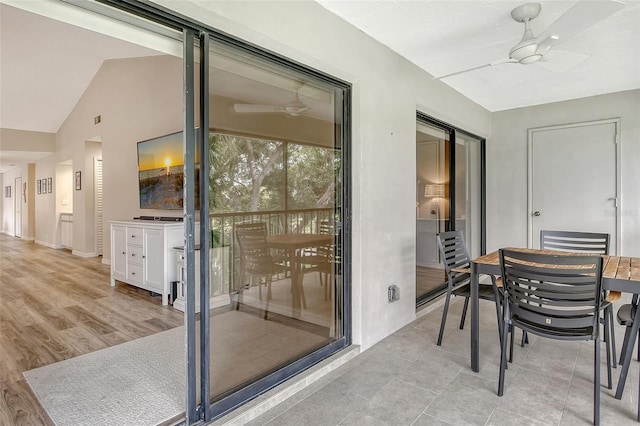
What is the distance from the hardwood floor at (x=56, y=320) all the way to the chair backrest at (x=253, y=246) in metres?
1.35

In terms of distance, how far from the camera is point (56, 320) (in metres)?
3.52

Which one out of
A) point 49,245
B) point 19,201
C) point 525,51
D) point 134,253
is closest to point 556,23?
point 525,51

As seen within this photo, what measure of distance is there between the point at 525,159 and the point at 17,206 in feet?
47.6

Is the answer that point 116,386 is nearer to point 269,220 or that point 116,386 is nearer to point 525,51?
point 269,220

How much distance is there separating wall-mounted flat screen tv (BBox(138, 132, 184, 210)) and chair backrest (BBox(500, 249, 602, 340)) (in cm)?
395

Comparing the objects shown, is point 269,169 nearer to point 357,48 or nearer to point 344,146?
point 344,146

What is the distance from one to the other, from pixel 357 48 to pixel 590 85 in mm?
3062

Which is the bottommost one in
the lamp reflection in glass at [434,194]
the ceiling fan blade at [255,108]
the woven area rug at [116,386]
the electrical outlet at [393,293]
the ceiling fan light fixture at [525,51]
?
the woven area rug at [116,386]

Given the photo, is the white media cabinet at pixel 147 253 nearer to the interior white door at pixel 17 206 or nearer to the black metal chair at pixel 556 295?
the black metal chair at pixel 556 295

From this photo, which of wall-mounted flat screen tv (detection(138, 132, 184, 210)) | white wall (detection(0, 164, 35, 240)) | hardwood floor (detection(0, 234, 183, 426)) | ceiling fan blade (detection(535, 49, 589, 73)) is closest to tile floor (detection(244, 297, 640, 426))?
hardwood floor (detection(0, 234, 183, 426))

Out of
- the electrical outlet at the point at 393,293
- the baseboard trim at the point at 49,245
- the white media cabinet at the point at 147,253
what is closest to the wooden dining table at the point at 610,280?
the electrical outlet at the point at 393,293

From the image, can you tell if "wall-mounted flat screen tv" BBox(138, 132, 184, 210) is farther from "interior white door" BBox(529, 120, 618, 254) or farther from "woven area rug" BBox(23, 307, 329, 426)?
"interior white door" BBox(529, 120, 618, 254)

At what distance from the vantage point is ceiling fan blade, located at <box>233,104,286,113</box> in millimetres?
1989

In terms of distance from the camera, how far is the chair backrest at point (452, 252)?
2918 millimetres
